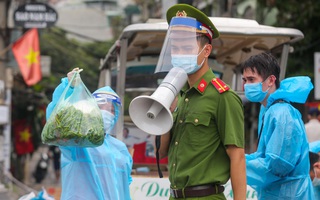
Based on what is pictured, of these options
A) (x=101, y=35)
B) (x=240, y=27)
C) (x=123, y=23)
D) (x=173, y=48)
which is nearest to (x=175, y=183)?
(x=173, y=48)

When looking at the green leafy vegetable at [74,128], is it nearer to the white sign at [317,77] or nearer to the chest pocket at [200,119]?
the chest pocket at [200,119]

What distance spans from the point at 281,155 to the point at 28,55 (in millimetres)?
14449

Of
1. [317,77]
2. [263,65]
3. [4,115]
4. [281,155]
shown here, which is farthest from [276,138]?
[4,115]

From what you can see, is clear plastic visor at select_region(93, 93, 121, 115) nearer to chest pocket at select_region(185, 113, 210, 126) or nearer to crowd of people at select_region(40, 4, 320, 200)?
crowd of people at select_region(40, 4, 320, 200)

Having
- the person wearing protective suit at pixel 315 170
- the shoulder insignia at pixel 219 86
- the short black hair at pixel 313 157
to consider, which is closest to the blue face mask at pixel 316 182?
the person wearing protective suit at pixel 315 170

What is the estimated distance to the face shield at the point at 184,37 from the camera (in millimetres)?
4523

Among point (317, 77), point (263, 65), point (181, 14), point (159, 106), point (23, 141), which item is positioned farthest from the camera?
point (23, 141)

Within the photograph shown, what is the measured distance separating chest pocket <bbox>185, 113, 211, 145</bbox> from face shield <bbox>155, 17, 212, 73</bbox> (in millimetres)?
333

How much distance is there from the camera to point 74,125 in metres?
5.32

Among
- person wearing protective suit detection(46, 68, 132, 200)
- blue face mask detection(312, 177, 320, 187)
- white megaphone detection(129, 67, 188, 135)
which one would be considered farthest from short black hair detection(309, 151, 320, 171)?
white megaphone detection(129, 67, 188, 135)

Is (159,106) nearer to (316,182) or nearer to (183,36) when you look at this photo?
(183,36)

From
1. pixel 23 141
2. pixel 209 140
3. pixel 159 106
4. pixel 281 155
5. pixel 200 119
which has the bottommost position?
pixel 23 141

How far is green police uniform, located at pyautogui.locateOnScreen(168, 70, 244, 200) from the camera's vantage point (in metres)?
4.45

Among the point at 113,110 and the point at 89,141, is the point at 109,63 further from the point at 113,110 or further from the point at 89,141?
the point at 89,141
